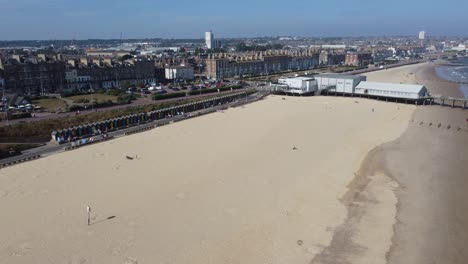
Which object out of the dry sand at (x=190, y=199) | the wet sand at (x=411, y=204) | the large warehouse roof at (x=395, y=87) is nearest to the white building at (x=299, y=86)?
the large warehouse roof at (x=395, y=87)

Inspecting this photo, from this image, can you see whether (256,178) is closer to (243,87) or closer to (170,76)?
(243,87)

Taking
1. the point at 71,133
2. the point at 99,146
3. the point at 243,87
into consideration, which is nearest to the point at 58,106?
the point at 71,133

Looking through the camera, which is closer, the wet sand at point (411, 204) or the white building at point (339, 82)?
the wet sand at point (411, 204)

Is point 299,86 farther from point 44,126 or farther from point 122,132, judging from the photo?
point 44,126

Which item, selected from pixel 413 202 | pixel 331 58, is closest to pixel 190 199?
pixel 413 202

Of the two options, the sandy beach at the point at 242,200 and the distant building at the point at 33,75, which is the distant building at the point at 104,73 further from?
the sandy beach at the point at 242,200

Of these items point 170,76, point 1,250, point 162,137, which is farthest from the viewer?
point 170,76
